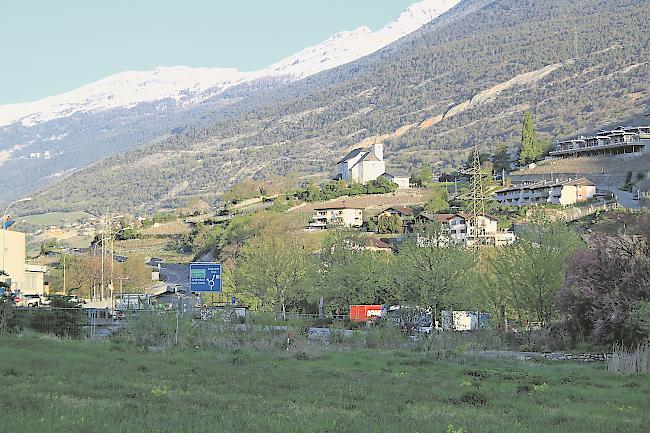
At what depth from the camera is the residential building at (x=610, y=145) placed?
147 meters

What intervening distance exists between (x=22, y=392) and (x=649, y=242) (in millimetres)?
24741

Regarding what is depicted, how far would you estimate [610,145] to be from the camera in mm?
151250

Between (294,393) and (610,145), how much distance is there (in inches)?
5572

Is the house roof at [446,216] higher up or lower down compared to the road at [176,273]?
higher up

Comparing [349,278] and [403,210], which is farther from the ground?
[403,210]

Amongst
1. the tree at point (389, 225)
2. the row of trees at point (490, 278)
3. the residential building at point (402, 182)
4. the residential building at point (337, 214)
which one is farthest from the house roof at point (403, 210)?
the row of trees at point (490, 278)

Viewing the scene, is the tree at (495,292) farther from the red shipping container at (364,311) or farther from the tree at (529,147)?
the tree at (529,147)

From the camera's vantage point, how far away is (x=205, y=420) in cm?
1383

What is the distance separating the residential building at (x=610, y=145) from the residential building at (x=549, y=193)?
2418 centimetres

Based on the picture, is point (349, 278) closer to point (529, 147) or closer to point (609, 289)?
point (609, 289)

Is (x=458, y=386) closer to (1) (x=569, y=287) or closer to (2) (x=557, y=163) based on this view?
(1) (x=569, y=287)

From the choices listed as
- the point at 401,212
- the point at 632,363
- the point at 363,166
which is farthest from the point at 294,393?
the point at 363,166

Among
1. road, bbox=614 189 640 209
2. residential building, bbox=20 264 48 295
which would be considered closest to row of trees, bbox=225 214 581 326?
residential building, bbox=20 264 48 295

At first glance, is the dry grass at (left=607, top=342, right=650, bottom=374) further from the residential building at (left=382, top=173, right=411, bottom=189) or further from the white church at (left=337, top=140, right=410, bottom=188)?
the white church at (left=337, top=140, right=410, bottom=188)
